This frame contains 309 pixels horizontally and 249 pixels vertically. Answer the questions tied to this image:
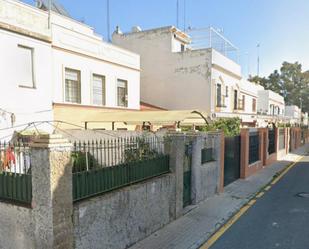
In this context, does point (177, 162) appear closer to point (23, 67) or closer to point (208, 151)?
point (208, 151)

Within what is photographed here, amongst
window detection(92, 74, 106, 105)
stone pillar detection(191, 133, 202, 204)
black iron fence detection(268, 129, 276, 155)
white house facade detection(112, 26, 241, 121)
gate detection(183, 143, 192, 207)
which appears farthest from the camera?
white house facade detection(112, 26, 241, 121)

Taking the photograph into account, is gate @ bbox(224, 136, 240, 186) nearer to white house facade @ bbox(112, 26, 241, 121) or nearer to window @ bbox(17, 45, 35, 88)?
window @ bbox(17, 45, 35, 88)

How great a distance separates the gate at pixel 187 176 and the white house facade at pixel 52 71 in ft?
24.5

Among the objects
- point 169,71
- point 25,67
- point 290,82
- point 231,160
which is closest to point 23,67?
point 25,67

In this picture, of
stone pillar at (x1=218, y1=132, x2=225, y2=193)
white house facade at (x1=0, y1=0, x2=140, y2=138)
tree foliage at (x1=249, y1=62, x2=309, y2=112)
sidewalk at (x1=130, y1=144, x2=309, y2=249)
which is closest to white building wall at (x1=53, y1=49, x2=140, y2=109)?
white house facade at (x1=0, y1=0, x2=140, y2=138)

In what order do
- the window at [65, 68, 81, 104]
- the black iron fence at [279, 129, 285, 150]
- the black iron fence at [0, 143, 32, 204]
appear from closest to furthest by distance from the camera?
Result: 1. the black iron fence at [0, 143, 32, 204]
2. the window at [65, 68, 81, 104]
3. the black iron fence at [279, 129, 285, 150]

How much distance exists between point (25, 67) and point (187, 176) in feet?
29.8

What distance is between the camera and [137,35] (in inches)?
1033

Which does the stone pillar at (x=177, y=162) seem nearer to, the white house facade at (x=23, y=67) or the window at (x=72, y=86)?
the white house facade at (x=23, y=67)

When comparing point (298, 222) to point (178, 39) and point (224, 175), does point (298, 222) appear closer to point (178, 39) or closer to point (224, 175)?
point (224, 175)

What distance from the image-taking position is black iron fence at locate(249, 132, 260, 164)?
1369cm

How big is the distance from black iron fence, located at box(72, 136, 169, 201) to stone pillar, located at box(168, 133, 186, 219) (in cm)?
18

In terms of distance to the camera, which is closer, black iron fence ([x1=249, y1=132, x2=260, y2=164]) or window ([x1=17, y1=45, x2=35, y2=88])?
window ([x1=17, y1=45, x2=35, y2=88])

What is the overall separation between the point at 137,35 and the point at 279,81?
54.2m
